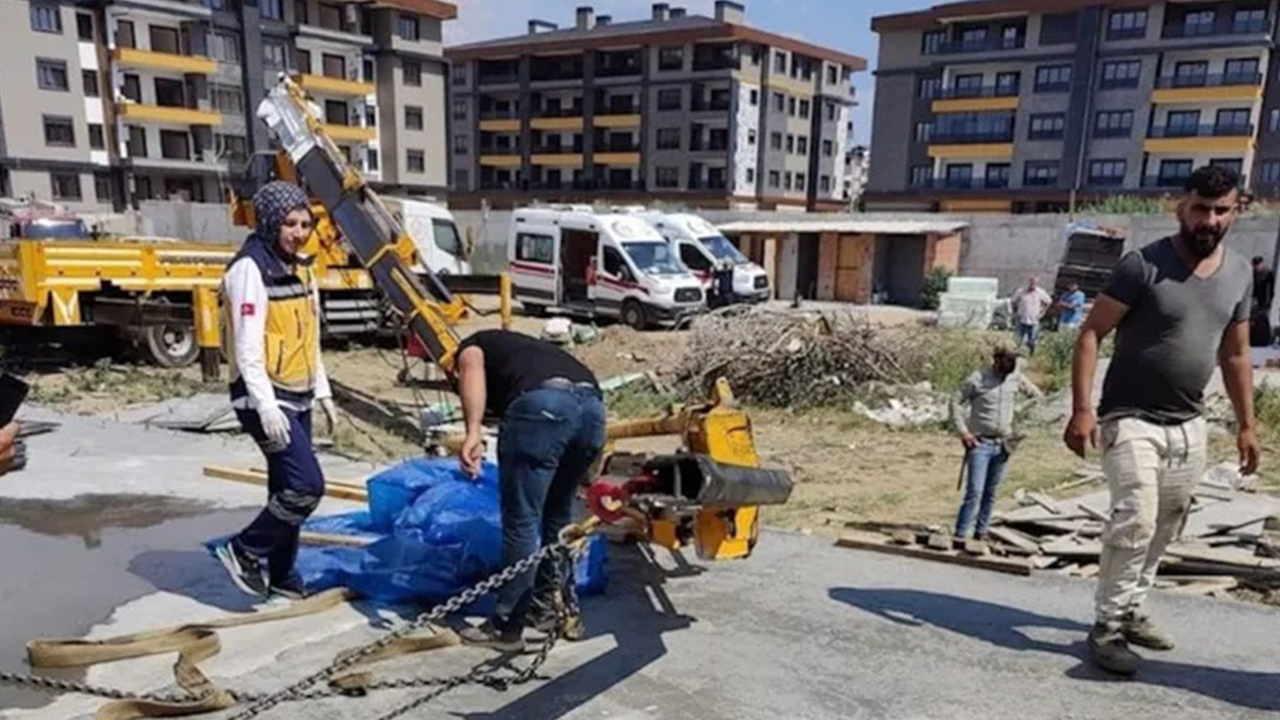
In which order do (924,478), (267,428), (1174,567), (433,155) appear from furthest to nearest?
(433,155) → (924,478) → (1174,567) → (267,428)

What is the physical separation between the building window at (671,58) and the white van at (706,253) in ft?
117

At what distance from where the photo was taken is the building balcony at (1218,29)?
1809 inches

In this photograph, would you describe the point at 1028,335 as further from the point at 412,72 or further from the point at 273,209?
the point at 412,72

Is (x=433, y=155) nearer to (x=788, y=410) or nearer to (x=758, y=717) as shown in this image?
(x=788, y=410)

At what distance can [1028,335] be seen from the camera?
16.4 m

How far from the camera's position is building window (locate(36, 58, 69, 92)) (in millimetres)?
41469

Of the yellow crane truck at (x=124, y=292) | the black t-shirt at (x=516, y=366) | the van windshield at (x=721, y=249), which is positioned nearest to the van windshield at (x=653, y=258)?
the van windshield at (x=721, y=249)

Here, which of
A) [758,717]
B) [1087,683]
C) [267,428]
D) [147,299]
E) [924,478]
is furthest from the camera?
[147,299]

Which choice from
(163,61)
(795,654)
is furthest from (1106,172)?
(795,654)

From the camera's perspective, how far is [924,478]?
897cm

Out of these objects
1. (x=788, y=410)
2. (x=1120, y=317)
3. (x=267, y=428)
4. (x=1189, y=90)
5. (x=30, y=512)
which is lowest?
(x=788, y=410)

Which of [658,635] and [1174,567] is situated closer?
Answer: [658,635]

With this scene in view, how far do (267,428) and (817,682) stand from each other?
99.9 inches

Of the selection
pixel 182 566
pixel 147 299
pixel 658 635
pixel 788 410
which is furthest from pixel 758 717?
pixel 147 299
